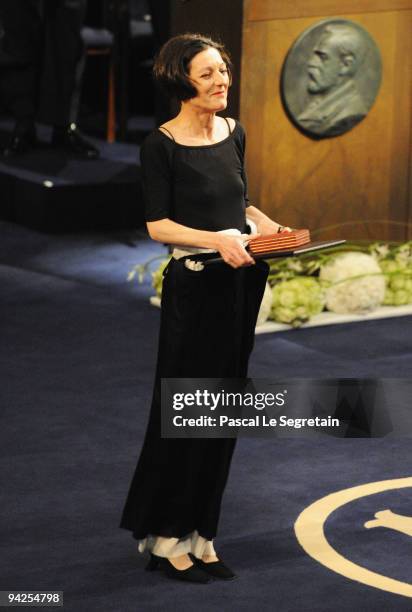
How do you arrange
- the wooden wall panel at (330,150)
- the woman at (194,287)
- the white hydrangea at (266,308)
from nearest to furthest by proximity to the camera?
the woman at (194,287)
the white hydrangea at (266,308)
the wooden wall panel at (330,150)

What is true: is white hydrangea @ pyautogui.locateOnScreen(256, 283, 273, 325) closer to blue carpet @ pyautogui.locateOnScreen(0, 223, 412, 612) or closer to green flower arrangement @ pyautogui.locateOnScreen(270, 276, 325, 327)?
green flower arrangement @ pyautogui.locateOnScreen(270, 276, 325, 327)

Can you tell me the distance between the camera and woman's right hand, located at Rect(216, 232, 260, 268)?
3465 millimetres

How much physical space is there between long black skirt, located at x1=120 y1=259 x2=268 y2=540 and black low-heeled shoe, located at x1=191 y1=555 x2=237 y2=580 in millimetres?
98

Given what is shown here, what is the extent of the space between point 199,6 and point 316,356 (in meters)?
1.71

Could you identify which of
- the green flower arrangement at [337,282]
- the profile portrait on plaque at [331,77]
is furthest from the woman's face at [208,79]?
the profile portrait on plaque at [331,77]

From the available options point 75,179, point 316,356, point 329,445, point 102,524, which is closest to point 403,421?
point 329,445

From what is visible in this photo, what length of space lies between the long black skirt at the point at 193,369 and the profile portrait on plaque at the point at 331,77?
303 cm

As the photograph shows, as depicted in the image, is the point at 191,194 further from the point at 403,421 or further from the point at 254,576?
the point at 403,421

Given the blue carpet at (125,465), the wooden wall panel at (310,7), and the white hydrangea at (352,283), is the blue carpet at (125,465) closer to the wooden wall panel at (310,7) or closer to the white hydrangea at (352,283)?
the white hydrangea at (352,283)

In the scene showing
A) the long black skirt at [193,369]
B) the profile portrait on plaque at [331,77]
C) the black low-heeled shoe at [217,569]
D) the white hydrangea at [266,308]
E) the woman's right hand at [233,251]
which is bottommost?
the black low-heeled shoe at [217,569]

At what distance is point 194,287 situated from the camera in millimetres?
3645

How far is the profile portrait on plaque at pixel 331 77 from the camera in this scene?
655 cm

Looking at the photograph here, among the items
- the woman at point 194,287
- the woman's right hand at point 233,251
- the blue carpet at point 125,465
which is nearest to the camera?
the woman's right hand at point 233,251

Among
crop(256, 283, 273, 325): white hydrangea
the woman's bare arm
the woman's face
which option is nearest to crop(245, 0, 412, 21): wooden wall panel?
crop(256, 283, 273, 325): white hydrangea
